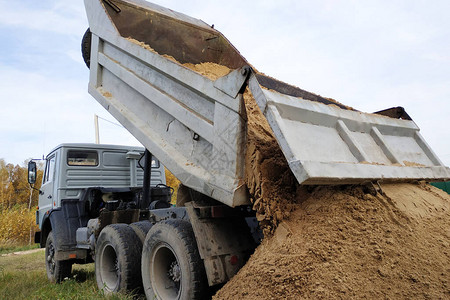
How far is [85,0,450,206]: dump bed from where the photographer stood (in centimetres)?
259

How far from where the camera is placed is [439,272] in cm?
229

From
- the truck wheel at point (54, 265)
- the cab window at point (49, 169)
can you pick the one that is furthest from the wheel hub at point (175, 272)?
the cab window at point (49, 169)

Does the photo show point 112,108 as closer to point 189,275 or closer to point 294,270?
point 189,275

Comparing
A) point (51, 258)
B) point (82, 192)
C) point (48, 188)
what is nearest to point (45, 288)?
point (51, 258)

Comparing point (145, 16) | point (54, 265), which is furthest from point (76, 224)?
point (145, 16)

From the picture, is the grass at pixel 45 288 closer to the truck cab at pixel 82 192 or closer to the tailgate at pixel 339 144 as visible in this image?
the truck cab at pixel 82 192

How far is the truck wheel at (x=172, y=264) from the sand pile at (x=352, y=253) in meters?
0.40

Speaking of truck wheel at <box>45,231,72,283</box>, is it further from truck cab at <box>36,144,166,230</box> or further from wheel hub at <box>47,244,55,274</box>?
truck cab at <box>36,144,166,230</box>

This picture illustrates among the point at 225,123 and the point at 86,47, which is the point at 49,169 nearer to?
the point at 86,47

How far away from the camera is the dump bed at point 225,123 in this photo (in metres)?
2.59

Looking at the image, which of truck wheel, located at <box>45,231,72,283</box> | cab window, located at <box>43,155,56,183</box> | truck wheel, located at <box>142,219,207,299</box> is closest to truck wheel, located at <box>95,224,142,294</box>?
truck wheel, located at <box>142,219,207,299</box>

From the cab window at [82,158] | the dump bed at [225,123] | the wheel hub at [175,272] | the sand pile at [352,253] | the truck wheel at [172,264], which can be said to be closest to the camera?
the sand pile at [352,253]

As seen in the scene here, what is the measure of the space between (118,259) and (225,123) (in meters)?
2.29

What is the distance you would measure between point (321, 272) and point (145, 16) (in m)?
4.29
